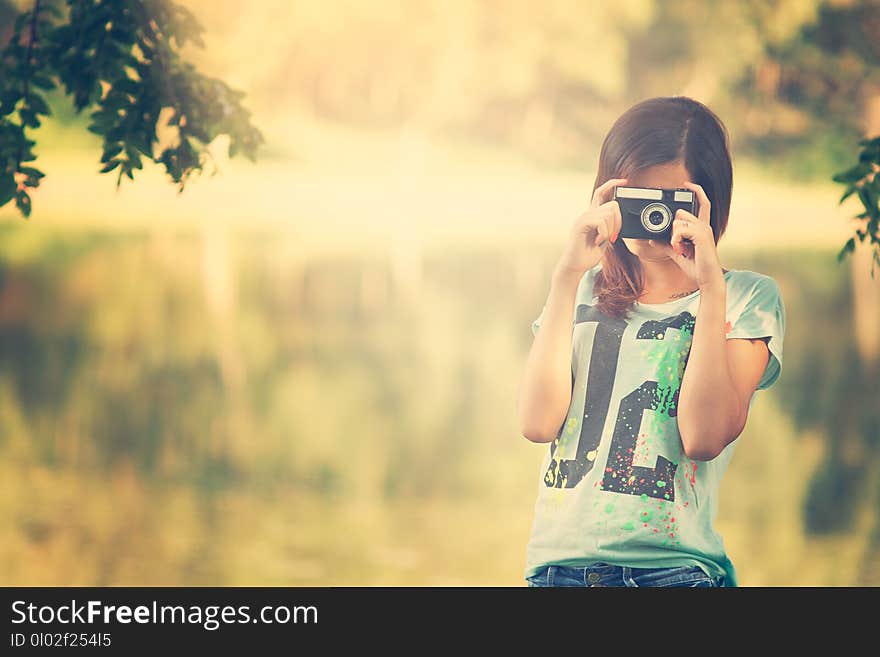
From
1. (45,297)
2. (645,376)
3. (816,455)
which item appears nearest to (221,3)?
(45,297)

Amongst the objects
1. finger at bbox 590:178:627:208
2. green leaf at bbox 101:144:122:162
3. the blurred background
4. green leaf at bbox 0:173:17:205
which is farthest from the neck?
the blurred background

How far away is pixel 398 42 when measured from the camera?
9.41ft

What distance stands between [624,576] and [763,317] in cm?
40

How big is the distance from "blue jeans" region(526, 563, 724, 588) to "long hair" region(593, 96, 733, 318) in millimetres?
356

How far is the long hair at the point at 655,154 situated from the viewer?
1490 millimetres

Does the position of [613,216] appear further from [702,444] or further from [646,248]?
[702,444]

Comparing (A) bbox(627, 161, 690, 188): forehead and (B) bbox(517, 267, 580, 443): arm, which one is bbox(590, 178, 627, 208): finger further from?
(B) bbox(517, 267, 580, 443): arm

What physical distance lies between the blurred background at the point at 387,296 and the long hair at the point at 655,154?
124 centimetres

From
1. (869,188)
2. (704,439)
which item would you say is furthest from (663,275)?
(869,188)

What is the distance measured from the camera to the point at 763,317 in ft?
4.55

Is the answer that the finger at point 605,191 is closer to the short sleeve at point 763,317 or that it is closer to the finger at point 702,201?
the finger at point 702,201

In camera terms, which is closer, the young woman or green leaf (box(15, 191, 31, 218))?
the young woman

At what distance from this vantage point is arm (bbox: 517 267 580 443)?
54.6 inches

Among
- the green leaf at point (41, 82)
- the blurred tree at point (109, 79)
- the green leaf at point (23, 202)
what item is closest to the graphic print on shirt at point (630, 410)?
the blurred tree at point (109, 79)
